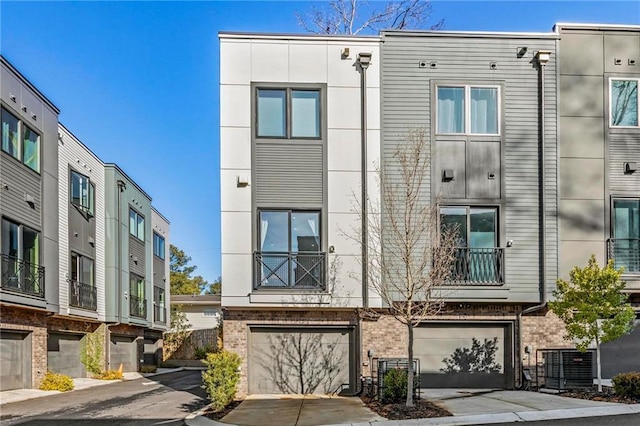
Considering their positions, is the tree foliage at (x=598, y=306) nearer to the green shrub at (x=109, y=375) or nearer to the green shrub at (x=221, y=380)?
the green shrub at (x=221, y=380)

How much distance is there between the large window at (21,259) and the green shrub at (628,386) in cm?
1548

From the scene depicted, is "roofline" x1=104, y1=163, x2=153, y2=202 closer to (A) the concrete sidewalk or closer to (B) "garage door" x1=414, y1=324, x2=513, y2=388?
(A) the concrete sidewalk

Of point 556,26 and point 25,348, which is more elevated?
point 556,26

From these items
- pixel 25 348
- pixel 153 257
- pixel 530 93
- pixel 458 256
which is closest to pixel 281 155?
pixel 458 256

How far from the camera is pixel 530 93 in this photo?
14258 mm

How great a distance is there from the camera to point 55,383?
59.6ft

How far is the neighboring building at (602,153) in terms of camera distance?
14.1m

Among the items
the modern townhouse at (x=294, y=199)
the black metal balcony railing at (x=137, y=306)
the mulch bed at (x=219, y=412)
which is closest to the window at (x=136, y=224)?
the black metal balcony railing at (x=137, y=306)

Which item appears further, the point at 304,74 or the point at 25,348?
the point at 25,348

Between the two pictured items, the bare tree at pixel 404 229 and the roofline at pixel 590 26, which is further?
the roofline at pixel 590 26

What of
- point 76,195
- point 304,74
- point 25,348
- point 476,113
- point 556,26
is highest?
point 556,26

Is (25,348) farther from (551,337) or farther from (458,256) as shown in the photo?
(551,337)

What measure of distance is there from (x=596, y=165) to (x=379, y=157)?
5.46 meters

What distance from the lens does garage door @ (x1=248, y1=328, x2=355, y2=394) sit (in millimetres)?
14031
